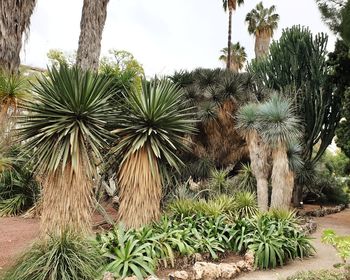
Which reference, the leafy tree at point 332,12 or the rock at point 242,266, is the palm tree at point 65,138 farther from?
the leafy tree at point 332,12

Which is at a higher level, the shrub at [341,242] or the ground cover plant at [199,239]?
the shrub at [341,242]

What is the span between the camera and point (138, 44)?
32.8 m

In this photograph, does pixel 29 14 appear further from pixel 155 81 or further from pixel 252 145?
pixel 252 145

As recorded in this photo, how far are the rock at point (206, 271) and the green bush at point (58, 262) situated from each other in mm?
1566

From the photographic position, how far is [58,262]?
197 inches

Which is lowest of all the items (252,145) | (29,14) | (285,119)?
(252,145)

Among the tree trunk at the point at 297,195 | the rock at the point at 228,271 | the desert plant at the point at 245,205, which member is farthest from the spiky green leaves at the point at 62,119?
the tree trunk at the point at 297,195

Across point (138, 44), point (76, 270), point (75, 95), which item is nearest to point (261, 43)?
point (138, 44)

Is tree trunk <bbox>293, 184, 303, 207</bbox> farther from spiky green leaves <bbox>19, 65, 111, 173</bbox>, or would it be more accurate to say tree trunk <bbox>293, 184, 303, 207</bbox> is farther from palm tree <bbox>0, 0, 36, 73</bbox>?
palm tree <bbox>0, 0, 36, 73</bbox>

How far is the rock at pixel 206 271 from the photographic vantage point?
234 inches

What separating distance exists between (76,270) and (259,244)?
11.9ft

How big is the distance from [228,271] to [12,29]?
5.03 m

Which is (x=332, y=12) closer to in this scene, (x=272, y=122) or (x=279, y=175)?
(x=272, y=122)

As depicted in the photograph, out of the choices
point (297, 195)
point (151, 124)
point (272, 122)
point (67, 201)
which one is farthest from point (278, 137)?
point (297, 195)
